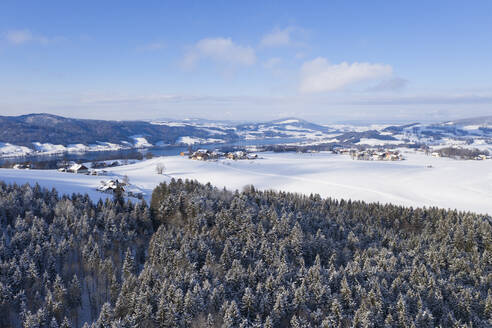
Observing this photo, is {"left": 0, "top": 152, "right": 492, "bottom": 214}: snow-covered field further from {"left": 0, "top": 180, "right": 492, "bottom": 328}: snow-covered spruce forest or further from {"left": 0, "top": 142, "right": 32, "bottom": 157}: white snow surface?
{"left": 0, "top": 142, "right": 32, "bottom": 157}: white snow surface

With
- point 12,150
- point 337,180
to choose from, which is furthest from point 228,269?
point 12,150

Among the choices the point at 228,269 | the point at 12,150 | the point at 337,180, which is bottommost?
the point at 228,269

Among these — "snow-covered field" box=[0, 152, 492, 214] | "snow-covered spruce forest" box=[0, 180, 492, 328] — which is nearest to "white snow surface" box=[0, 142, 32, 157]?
"snow-covered field" box=[0, 152, 492, 214]

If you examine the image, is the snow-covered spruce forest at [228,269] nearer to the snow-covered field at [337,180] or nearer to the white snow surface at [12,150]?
the snow-covered field at [337,180]

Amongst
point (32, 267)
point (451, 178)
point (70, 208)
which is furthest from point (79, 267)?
point (451, 178)

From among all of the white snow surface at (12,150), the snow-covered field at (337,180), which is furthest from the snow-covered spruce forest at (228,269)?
the white snow surface at (12,150)

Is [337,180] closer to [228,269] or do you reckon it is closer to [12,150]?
[228,269]

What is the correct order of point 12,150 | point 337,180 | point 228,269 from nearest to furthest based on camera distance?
point 228,269
point 337,180
point 12,150
